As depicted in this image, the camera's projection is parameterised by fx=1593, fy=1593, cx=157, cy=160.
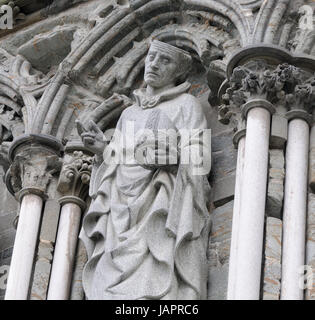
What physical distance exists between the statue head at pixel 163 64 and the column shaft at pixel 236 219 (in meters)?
0.91

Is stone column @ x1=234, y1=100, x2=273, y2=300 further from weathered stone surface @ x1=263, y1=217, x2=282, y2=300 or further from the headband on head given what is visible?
the headband on head

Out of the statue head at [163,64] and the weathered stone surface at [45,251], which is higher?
the statue head at [163,64]

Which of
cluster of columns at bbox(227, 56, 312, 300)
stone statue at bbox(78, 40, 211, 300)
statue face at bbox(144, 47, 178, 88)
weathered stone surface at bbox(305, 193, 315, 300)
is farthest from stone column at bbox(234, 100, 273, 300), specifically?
statue face at bbox(144, 47, 178, 88)

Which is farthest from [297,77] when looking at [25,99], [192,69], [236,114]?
[25,99]

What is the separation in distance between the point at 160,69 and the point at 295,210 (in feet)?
5.41

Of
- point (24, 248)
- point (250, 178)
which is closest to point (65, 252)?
→ point (24, 248)

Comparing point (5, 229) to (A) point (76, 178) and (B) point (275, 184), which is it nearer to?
(A) point (76, 178)

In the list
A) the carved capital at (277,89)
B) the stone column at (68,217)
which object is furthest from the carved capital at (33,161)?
the carved capital at (277,89)

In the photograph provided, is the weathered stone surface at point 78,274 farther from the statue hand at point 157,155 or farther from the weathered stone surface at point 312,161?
the weathered stone surface at point 312,161

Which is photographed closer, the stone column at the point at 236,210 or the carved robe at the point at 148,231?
the stone column at the point at 236,210

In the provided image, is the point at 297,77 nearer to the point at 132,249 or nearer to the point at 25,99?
the point at 132,249

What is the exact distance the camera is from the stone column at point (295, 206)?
28.1 ft

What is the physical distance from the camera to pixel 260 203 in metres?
8.86

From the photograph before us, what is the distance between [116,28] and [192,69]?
64cm
